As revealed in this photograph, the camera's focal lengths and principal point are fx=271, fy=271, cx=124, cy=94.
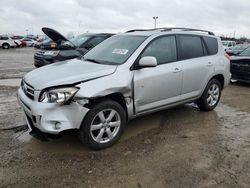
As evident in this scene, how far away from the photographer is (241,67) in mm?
9102

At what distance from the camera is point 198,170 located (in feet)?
11.2

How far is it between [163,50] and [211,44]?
1.58 meters

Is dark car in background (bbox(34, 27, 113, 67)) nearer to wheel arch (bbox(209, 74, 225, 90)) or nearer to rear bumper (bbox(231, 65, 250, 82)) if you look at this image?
wheel arch (bbox(209, 74, 225, 90))

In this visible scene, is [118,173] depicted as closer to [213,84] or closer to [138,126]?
[138,126]

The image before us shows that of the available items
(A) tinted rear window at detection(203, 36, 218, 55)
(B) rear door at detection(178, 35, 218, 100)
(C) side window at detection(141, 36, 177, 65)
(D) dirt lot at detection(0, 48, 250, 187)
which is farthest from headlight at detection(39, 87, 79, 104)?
(A) tinted rear window at detection(203, 36, 218, 55)

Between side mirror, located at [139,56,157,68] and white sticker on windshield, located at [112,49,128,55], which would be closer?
side mirror, located at [139,56,157,68]

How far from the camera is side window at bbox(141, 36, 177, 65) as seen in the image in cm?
450

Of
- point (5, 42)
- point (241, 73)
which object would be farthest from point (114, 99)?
point (5, 42)

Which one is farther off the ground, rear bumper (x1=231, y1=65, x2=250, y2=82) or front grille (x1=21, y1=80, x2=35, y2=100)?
front grille (x1=21, y1=80, x2=35, y2=100)

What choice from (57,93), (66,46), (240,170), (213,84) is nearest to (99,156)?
(57,93)

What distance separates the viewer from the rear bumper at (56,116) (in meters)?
3.47

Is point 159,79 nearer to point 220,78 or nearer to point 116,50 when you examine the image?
point 116,50

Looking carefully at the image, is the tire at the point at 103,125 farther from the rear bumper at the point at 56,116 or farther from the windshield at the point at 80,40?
the windshield at the point at 80,40

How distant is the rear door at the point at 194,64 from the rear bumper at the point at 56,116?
2248 mm
